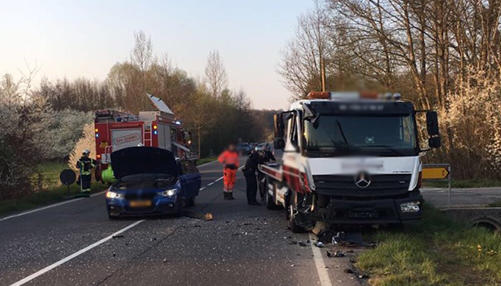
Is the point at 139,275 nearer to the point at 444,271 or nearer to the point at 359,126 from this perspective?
the point at 359,126

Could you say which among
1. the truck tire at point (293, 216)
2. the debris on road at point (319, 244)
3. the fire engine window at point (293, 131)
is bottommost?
the debris on road at point (319, 244)

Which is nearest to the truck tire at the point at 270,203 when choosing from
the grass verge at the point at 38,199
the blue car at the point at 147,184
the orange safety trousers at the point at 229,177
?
the orange safety trousers at the point at 229,177

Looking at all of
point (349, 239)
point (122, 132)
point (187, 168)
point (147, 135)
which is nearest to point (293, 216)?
point (349, 239)

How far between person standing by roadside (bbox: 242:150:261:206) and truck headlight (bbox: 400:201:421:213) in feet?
21.8

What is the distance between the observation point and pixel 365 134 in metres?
6.57

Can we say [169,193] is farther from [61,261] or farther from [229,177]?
[61,261]

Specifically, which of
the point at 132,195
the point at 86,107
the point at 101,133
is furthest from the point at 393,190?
the point at 86,107

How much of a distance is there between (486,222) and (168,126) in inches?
545

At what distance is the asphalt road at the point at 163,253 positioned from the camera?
6.34 meters

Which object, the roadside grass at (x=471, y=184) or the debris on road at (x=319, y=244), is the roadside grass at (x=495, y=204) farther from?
the roadside grass at (x=471, y=184)

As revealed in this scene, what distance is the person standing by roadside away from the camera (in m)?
14.4

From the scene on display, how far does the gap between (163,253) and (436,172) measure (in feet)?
22.1

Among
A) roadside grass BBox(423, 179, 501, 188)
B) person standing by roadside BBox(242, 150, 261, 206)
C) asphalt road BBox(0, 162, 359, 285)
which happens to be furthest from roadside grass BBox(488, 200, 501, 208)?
person standing by roadside BBox(242, 150, 261, 206)

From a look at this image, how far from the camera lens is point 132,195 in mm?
11406
